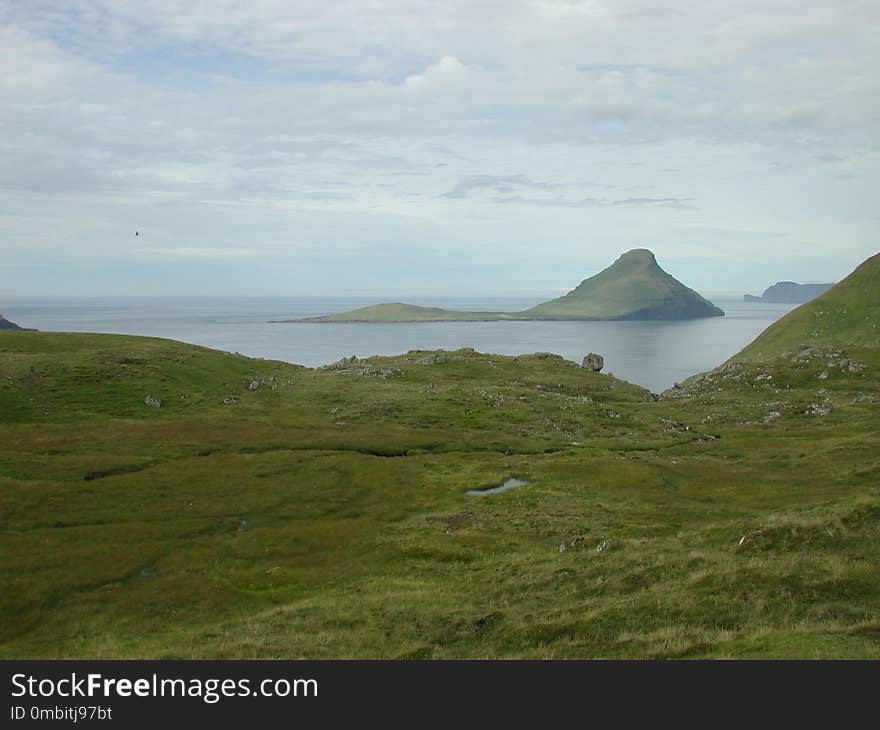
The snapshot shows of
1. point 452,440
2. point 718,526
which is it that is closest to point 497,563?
point 718,526

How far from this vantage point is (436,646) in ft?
81.8

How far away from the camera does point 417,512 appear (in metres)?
53.2

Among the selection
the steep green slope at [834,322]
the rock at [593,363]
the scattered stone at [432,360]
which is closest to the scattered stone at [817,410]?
the rock at [593,363]

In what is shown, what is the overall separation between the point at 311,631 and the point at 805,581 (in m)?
19.4

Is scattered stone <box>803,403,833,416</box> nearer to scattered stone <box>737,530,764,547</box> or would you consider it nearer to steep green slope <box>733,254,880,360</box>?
scattered stone <box>737,530,764,547</box>

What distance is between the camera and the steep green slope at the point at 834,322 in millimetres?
174875

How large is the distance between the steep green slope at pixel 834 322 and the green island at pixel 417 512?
212ft

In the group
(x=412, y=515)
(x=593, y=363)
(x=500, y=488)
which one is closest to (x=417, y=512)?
(x=412, y=515)

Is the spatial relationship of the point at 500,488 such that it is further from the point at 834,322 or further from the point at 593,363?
the point at 834,322

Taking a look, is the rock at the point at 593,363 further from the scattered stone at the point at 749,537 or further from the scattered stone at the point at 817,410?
the scattered stone at the point at 749,537

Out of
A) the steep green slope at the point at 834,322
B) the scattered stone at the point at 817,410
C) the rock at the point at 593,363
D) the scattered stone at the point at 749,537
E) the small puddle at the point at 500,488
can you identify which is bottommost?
the small puddle at the point at 500,488

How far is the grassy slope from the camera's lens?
25.5 metres

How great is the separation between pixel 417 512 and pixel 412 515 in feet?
3.19
